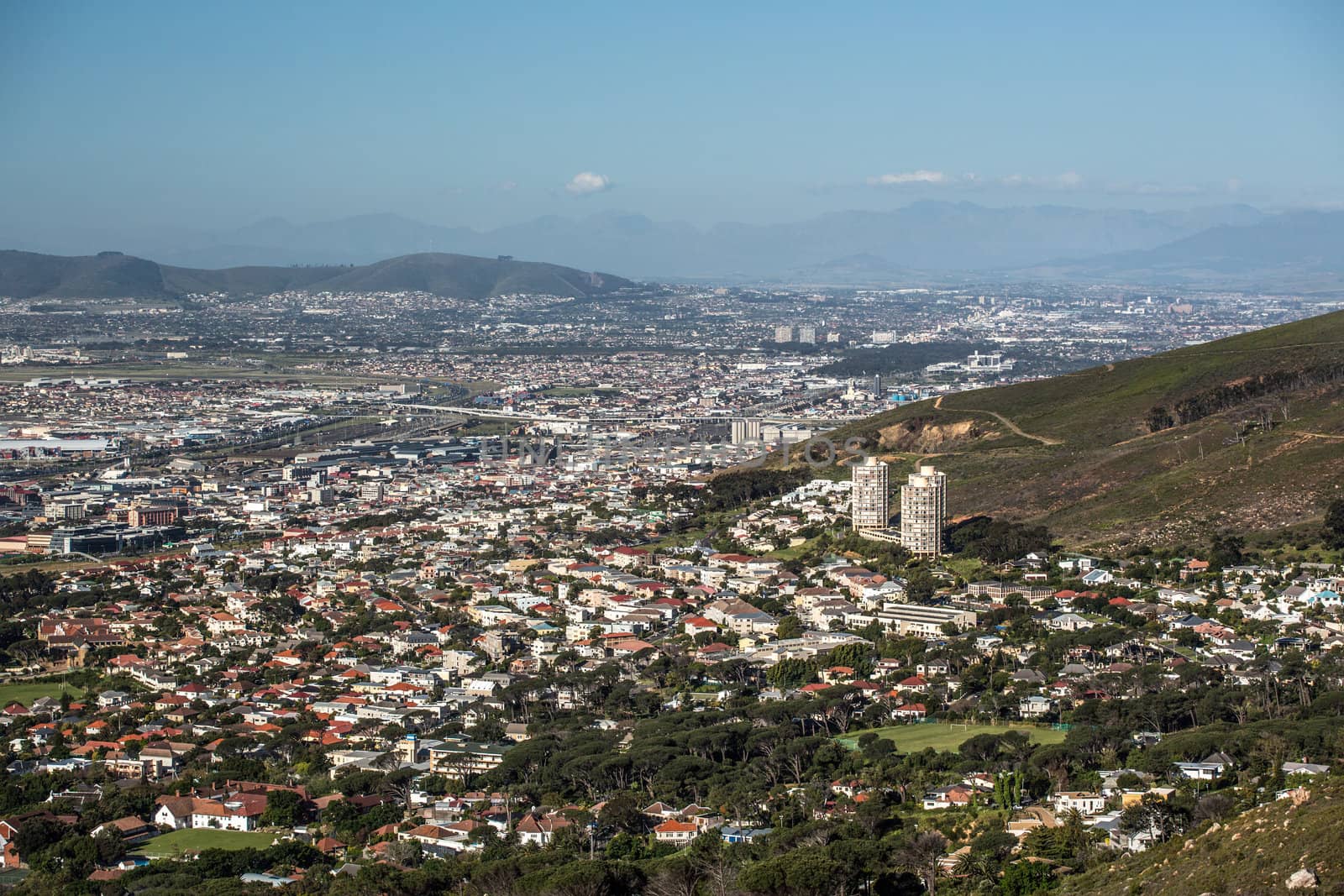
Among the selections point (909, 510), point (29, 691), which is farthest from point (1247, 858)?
point (909, 510)

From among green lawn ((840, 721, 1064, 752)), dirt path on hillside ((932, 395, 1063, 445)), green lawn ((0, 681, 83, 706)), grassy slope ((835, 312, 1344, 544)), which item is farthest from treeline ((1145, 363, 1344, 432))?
green lawn ((0, 681, 83, 706))

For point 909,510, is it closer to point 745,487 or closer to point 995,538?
point 995,538

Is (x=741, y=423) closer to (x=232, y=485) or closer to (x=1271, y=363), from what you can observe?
(x=232, y=485)

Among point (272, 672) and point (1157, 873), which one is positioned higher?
point (1157, 873)

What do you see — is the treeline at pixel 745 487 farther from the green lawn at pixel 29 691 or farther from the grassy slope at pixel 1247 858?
the grassy slope at pixel 1247 858

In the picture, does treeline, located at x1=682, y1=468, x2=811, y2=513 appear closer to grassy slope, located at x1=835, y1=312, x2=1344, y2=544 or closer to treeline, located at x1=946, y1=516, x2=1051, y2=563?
grassy slope, located at x1=835, y1=312, x2=1344, y2=544

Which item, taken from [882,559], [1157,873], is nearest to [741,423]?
[882,559]

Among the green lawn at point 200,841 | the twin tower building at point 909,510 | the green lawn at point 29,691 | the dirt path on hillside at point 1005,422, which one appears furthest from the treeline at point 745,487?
the green lawn at point 200,841
